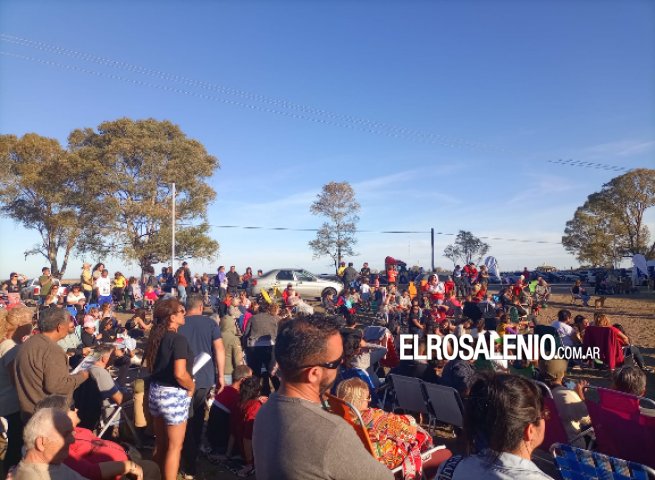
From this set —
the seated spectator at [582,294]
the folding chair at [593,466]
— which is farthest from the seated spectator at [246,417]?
the seated spectator at [582,294]

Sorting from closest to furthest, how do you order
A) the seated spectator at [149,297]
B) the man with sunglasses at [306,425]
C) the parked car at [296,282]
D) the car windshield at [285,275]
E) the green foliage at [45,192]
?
the man with sunglasses at [306,425] → the seated spectator at [149,297] → the parked car at [296,282] → the car windshield at [285,275] → the green foliage at [45,192]

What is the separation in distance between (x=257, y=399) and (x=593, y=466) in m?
2.96

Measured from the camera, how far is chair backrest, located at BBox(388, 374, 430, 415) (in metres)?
5.43

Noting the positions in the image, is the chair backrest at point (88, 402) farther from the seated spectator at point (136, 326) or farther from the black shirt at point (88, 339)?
the seated spectator at point (136, 326)

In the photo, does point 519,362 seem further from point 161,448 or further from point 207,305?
point 207,305

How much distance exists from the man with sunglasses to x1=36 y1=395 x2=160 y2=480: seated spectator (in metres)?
1.85

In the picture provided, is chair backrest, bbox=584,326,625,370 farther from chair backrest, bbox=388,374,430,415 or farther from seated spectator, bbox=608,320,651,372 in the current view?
chair backrest, bbox=388,374,430,415

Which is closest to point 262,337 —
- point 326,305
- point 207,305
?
point 326,305

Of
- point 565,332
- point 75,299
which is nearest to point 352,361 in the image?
point 565,332

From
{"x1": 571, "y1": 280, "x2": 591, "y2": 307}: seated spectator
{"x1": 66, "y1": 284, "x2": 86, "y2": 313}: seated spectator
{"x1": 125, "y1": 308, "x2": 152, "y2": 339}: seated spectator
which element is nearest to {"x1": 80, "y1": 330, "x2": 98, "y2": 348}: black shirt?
{"x1": 125, "y1": 308, "x2": 152, "y2": 339}: seated spectator

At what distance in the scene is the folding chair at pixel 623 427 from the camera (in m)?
3.72

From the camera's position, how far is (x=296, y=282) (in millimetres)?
20516

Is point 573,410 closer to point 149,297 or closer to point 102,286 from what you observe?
point 102,286

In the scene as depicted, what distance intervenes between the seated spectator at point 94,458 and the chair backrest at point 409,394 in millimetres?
2974
